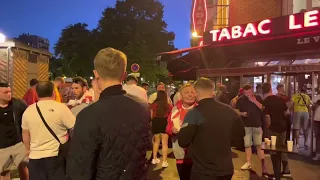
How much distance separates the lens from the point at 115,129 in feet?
7.16

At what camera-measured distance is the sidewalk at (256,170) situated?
7.34 metres

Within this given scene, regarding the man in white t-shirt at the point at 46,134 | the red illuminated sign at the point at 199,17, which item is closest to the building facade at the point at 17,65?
the red illuminated sign at the point at 199,17

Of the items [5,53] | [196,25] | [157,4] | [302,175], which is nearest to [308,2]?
[196,25]

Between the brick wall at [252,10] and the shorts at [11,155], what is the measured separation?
10.9m

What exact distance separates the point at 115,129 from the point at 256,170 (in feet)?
20.9

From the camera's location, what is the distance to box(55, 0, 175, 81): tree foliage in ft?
132

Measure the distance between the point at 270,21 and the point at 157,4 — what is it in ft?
109

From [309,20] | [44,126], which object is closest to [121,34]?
[309,20]

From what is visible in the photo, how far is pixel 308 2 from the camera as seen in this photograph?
42.2 ft

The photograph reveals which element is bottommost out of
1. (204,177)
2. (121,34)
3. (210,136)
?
(204,177)

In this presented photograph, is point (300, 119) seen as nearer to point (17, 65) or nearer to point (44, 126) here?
point (44, 126)

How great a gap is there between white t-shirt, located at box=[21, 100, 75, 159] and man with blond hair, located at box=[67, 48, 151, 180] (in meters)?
2.13

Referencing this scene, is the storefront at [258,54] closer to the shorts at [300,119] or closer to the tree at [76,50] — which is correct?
the shorts at [300,119]

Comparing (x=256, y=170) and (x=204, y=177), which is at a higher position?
(x=204, y=177)
